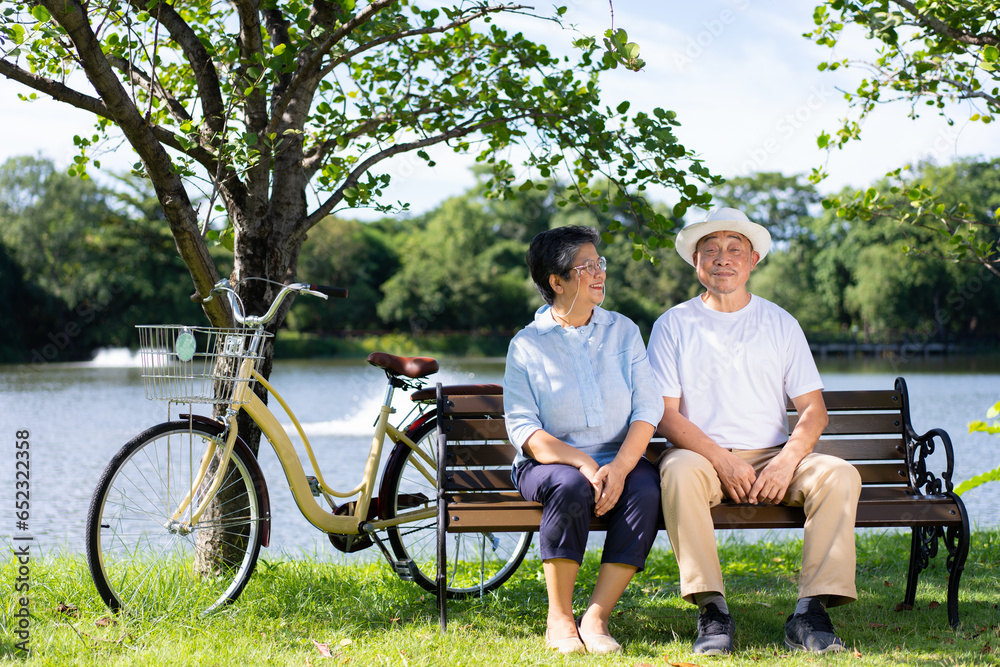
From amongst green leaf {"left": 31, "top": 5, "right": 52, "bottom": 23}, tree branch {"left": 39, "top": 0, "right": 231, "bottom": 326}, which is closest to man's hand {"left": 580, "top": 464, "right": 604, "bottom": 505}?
tree branch {"left": 39, "top": 0, "right": 231, "bottom": 326}

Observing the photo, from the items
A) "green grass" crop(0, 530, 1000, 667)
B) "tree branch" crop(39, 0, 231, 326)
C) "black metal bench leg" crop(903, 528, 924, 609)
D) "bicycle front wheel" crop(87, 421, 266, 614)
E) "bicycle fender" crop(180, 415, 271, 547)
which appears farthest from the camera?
"black metal bench leg" crop(903, 528, 924, 609)

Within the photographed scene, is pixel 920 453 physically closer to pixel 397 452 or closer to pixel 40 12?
pixel 397 452

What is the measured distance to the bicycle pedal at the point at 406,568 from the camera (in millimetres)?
3723

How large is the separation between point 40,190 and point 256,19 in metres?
43.7

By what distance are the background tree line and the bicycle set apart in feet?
91.7

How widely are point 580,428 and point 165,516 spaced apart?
1.61 meters

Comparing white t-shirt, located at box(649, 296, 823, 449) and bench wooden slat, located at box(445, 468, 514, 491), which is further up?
white t-shirt, located at box(649, 296, 823, 449)

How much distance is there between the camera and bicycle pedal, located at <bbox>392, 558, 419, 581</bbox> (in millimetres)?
3723

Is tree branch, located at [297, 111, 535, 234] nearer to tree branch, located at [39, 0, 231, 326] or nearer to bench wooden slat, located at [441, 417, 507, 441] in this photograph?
tree branch, located at [39, 0, 231, 326]

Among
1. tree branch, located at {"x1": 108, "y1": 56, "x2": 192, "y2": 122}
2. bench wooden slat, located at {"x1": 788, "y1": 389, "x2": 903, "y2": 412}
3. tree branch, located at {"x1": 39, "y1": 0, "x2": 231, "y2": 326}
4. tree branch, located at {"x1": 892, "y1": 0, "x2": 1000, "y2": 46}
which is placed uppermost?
tree branch, located at {"x1": 892, "y1": 0, "x2": 1000, "y2": 46}

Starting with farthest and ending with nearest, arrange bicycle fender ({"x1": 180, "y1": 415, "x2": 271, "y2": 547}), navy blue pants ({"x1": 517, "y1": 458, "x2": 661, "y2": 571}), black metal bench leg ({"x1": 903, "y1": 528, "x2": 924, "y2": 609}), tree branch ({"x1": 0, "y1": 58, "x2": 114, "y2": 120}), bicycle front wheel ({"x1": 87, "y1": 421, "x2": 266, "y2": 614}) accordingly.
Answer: black metal bench leg ({"x1": 903, "y1": 528, "x2": 924, "y2": 609}), tree branch ({"x1": 0, "y1": 58, "x2": 114, "y2": 120}), bicycle fender ({"x1": 180, "y1": 415, "x2": 271, "y2": 547}), bicycle front wheel ({"x1": 87, "y1": 421, "x2": 266, "y2": 614}), navy blue pants ({"x1": 517, "y1": 458, "x2": 661, "y2": 571})

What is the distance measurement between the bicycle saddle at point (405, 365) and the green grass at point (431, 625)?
0.94 meters

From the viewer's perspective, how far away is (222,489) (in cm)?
338

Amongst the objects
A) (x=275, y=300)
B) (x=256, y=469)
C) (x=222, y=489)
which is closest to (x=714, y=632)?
(x=256, y=469)
